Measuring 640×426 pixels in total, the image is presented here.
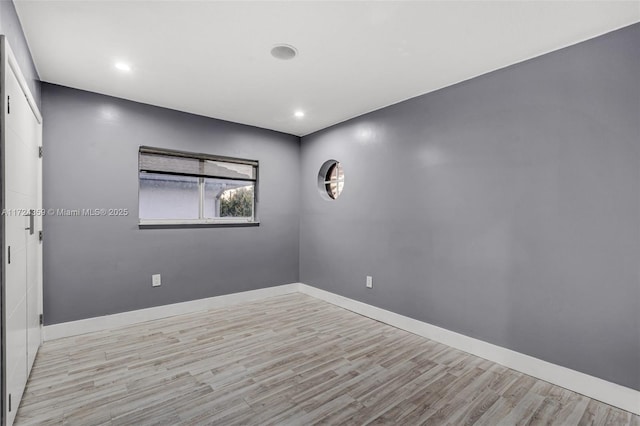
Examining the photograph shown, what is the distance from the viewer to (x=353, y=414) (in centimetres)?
194

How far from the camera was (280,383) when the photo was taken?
2.29m

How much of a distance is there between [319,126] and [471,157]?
2.19m

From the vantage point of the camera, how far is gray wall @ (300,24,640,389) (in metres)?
2.08

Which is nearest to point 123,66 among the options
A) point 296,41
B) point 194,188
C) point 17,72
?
point 17,72

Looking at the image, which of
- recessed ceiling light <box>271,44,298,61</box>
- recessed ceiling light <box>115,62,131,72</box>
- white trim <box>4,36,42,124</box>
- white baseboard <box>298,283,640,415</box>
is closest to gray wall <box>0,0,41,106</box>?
white trim <box>4,36,42,124</box>

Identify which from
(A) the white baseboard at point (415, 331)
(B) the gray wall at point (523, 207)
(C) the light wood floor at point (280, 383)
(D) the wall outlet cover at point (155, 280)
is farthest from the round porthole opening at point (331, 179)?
(D) the wall outlet cover at point (155, 280)

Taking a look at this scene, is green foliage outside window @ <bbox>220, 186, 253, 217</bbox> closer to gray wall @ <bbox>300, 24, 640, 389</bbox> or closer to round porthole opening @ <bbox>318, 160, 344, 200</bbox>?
round porthole opening @ <bbox>318, 160, 344, 200</bbox>

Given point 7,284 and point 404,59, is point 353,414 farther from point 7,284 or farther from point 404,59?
point 404,59

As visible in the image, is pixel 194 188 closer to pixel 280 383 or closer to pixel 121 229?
pixel 121 229

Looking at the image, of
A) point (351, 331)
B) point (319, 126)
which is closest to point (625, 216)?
point (351, 331)

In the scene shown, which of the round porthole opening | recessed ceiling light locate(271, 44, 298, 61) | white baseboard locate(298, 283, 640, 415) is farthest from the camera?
the round porthole opening

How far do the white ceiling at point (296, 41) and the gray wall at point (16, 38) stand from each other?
72 millimetres

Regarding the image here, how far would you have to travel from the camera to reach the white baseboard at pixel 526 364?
2047 mm

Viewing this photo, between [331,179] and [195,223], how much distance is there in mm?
1962
